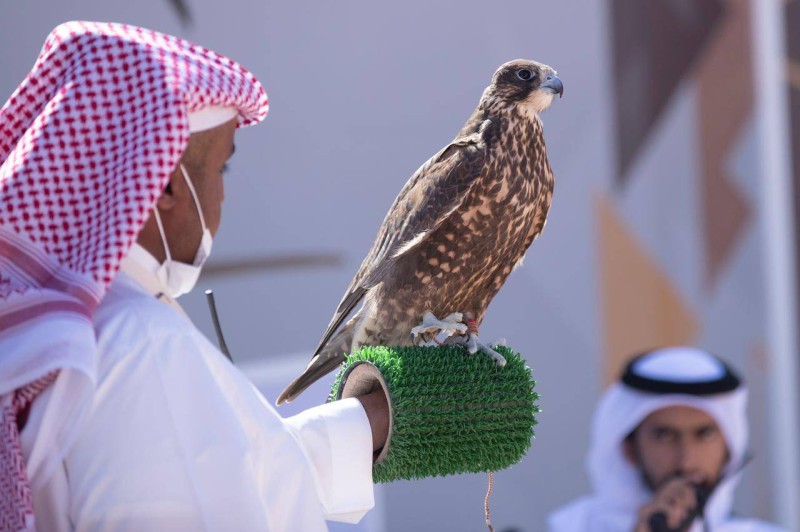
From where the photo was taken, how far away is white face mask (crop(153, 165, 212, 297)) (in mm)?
1533

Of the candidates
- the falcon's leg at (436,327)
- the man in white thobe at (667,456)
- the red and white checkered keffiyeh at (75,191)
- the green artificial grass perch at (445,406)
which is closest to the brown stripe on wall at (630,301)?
the man in white thobe at (667,456)

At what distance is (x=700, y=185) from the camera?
5.63 m

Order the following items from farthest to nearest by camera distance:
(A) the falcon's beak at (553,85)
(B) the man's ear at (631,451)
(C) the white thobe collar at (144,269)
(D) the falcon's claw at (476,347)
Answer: (B) the man's ear at (631,451) → (A) the falcon's beak at (553,85) → (D) the falcon's claw at (476,347) → (C) the white thobe collar at (144,269)

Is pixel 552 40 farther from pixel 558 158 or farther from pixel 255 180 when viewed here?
pixel 255 180

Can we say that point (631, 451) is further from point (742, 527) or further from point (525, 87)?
point (525, 87)

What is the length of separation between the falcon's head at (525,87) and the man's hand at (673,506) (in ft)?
6.36

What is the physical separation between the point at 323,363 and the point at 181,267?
0.85 metres

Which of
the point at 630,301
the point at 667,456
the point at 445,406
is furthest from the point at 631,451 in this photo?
the point at 445,406

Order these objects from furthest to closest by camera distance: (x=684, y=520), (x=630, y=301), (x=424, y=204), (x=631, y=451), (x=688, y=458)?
1. (x=630, y=301)
2. (x=631, y=451)
3. (x=688, y=458)
4. (x=684, y=520)
5. (x=424, y=204)

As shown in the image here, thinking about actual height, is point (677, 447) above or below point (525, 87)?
below

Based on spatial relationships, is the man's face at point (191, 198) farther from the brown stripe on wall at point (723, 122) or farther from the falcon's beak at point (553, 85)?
the brown stripe on wall at point (723, 122)

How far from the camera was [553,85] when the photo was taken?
2.27 metres

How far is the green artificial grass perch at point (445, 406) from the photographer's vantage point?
1818 millimetres

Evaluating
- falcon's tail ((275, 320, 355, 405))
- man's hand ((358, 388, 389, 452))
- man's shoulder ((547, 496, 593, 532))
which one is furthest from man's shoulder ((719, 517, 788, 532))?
man's hand ((358, 388, 389, 452))
